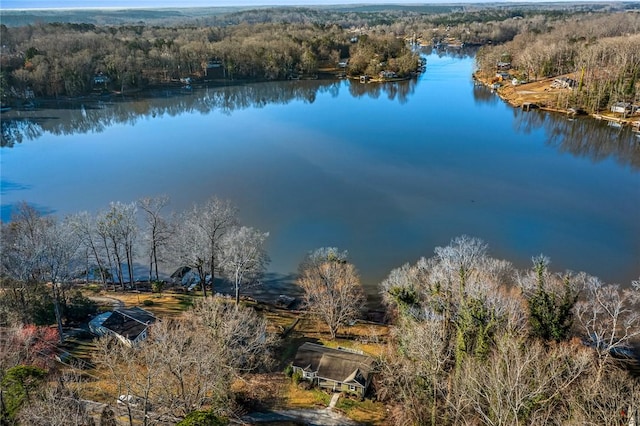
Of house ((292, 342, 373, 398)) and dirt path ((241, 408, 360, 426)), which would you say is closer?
dirt path ((241, 408, 360, 426))

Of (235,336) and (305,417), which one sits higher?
(235,336)

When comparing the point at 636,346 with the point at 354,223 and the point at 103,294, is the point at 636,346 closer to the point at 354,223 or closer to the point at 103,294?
the point at 354,223

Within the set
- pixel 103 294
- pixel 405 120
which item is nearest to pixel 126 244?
pixel 103 294

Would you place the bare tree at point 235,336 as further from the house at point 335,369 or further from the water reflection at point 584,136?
the water reflection at point 584,136

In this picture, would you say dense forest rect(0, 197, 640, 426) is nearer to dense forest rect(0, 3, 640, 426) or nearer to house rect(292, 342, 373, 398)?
dense forest rect(0, 3, 640, 426)

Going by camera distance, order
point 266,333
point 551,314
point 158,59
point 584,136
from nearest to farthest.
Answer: point 551,314
point 266,333
point 584,136
point 158,59

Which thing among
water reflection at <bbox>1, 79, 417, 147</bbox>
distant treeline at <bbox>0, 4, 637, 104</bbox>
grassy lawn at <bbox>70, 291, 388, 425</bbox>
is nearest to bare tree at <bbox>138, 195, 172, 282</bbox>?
grassy lawn at <bbox>70, 291, 388, 425</bbox>

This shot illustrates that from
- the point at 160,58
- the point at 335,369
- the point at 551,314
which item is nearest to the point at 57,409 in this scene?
the point at 335,369

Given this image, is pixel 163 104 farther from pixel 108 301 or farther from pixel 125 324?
pixel 125 324
